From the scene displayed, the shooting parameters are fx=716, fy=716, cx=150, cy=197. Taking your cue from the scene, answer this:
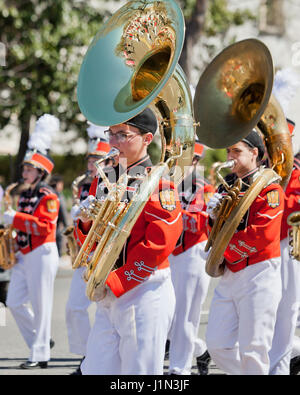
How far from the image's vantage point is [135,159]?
4020mm

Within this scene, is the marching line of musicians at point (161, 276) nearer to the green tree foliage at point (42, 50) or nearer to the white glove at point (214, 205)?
the white glove at point (214, 205)

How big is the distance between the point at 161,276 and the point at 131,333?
368 millimetres

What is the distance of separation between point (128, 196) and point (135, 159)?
246 millimetres

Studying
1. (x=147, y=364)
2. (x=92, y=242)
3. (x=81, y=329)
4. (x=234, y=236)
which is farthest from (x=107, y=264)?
(x=81, y=329)

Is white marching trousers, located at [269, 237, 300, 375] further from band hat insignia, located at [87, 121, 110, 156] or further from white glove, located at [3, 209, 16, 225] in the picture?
white glove, located at [3, 209, 16, 225]

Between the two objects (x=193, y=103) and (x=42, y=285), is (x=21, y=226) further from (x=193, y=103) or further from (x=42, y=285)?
(x=193, y=103)

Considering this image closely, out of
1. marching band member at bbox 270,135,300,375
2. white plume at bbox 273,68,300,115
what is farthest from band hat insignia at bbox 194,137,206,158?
white plume at bbox 273,68,300,115

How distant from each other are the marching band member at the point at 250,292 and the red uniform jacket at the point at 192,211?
1.44 m

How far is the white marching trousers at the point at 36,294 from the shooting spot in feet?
21.5

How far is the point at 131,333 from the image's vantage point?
12.3 feet

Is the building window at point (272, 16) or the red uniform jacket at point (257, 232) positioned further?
the building window at point (272, 16)

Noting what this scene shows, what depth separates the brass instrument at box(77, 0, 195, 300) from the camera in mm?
3676

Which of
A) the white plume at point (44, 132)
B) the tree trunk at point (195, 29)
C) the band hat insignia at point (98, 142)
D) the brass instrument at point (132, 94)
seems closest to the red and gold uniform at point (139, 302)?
the brass instrument at point (132, 94)

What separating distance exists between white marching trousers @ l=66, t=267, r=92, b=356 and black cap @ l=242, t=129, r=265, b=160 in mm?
2250
